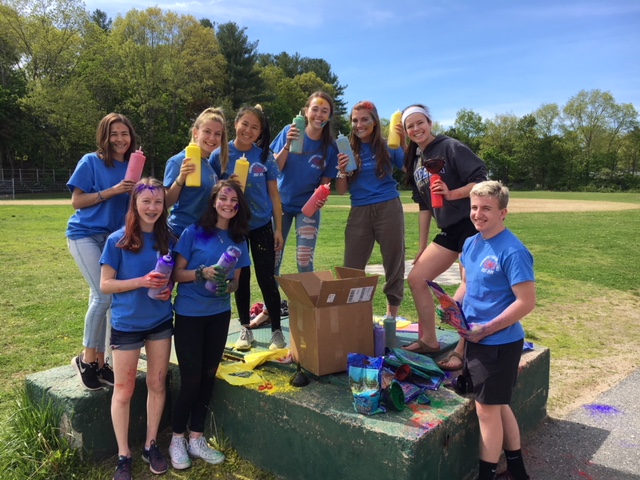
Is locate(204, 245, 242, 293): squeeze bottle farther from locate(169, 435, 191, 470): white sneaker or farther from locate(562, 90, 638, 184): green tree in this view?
locate(562, 90, 638, 184): green tree

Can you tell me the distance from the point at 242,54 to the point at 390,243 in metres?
45.5

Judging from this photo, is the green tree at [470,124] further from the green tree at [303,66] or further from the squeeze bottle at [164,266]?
the squeeze bottle at [164,266]

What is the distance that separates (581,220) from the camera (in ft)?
64.7

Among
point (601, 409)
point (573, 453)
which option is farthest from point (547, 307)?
point (573, 453)

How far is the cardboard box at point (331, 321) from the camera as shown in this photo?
2943 millimetres

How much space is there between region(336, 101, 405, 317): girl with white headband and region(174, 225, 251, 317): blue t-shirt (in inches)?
55.6

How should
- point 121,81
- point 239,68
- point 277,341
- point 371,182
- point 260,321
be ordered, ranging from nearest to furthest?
point 277,341 < point 371,182 < point 260,321 < point 121,81 < point 239,68

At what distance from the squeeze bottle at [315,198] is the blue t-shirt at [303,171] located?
26 centimetres

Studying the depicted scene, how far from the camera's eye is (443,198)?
3271 millimetres

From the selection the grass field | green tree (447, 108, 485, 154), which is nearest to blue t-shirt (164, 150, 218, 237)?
the grass field

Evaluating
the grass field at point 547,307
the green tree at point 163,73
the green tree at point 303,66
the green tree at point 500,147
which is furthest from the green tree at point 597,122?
the grass field at point 547,307

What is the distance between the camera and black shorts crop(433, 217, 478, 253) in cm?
327

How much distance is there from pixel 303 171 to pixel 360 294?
1.41 metres

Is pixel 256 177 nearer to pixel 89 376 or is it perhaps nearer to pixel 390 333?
pixel 390 333
